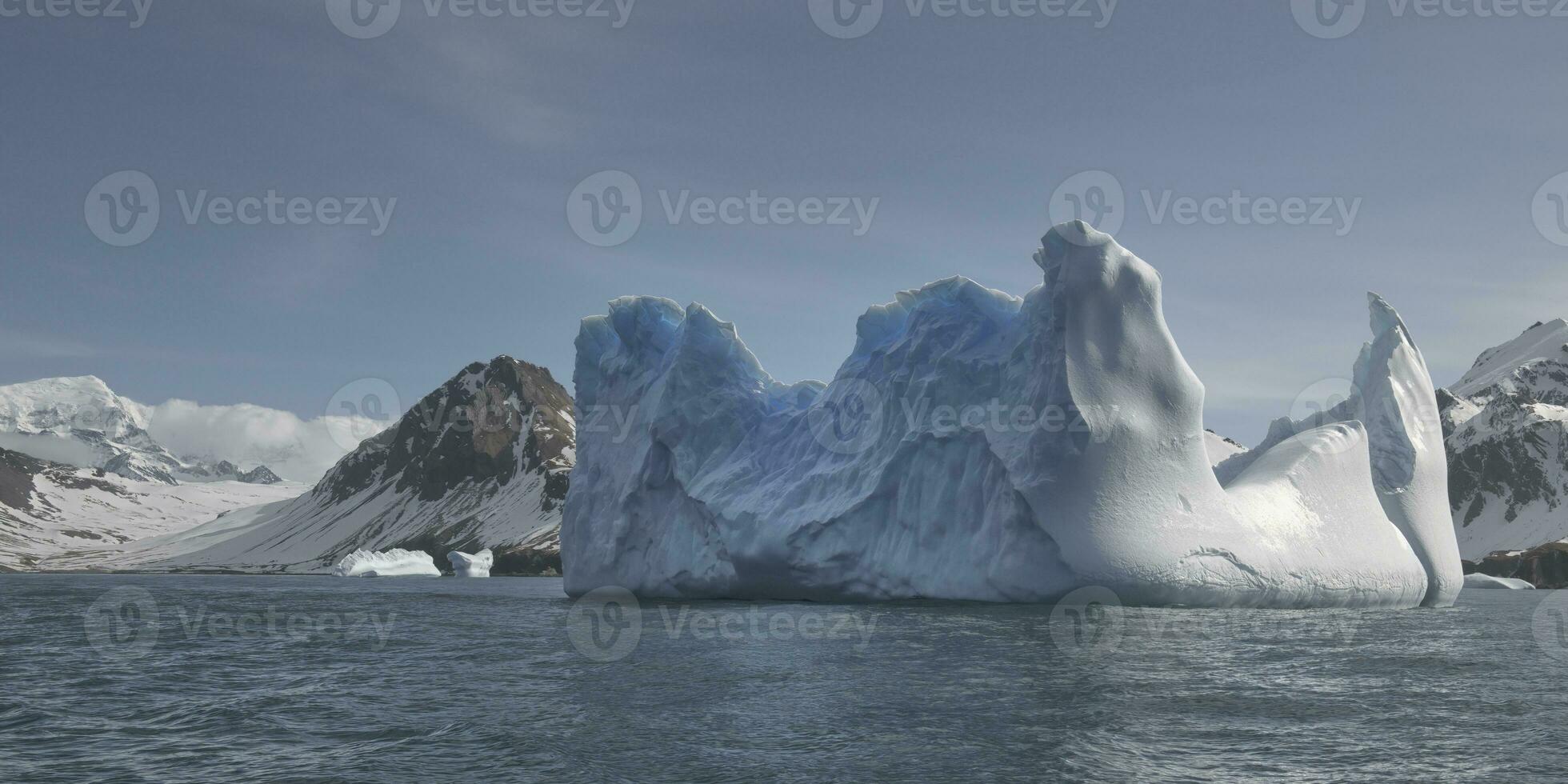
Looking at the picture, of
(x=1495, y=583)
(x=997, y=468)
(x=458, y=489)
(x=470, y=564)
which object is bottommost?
(x=470, y=564)

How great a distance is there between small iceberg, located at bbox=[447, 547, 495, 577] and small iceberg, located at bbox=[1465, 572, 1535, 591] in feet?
242

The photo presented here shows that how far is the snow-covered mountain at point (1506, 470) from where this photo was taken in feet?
488

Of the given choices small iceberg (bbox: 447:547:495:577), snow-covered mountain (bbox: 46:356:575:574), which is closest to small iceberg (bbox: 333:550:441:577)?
small iceberg (bbox: 447:547:495:577)

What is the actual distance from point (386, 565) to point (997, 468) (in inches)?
3009

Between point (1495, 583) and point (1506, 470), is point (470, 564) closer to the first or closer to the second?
point (1495, 583)

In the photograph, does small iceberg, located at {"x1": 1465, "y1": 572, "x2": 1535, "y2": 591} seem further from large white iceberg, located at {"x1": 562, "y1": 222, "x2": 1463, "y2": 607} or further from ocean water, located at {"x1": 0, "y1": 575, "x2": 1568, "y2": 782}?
ocean water, located at {"x1": 0, "y1": 575, "x2": 1568, "y2": 782}

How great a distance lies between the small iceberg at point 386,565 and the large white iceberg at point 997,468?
58.3 m

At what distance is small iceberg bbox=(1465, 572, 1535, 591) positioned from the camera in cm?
7669

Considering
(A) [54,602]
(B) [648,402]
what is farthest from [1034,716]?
(A) [54,602]

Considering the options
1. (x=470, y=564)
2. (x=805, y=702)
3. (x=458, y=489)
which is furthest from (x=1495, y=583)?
(x=458, y=489)

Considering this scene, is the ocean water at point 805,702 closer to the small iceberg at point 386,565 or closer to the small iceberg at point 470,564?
the small iceberg at point 470,564

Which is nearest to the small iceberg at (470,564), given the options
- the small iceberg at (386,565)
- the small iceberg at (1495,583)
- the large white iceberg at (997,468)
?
the small iceberg at (386,565)

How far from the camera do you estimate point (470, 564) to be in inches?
3597

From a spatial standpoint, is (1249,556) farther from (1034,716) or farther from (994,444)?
(1034,716)
